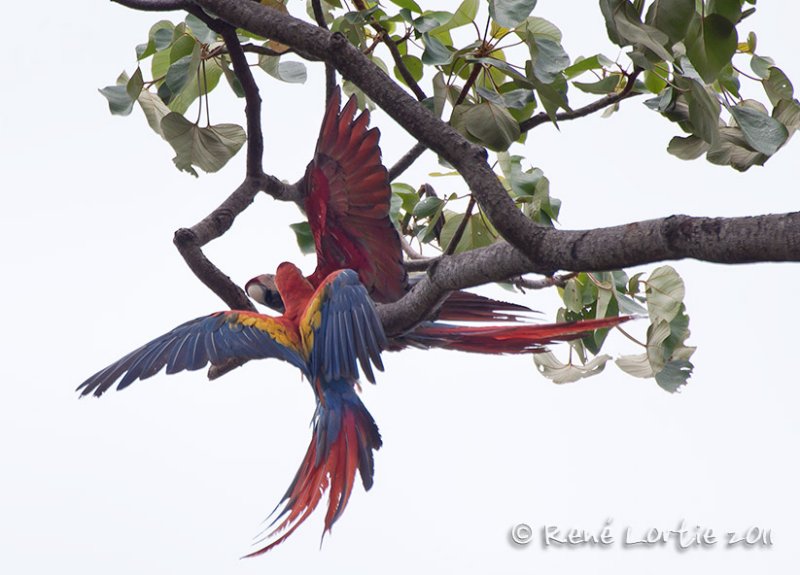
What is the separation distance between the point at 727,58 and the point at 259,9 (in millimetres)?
666

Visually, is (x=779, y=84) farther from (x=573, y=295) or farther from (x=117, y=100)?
(x=117, y=100)

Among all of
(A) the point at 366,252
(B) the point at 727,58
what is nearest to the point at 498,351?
(A) the point at 366,252

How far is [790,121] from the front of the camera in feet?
4.03

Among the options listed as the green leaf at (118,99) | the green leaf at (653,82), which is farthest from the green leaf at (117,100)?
the green leaf at (653,82)

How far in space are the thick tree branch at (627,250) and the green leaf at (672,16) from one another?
10.5 inches

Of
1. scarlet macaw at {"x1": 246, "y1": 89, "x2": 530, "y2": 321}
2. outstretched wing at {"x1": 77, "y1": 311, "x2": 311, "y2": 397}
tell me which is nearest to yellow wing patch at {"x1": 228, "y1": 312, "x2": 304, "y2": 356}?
outstretched wing at {"x1": 77, "y1": 311, "x2": 311, "y2": 397}

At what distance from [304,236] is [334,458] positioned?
0.44 m

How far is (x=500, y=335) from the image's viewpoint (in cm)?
142

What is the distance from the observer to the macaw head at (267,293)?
175cm

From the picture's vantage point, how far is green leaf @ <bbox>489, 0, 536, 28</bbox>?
3.76ft

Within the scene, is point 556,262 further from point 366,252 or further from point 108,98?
point 108,98

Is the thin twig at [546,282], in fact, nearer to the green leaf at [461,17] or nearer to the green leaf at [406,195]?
the green leaf at [406,195]

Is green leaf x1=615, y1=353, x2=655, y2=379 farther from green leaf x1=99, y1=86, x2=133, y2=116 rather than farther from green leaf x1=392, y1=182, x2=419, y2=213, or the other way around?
green leaf x1=99, y1=86, x2=133, y2=116

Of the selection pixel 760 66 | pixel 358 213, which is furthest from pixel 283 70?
pixel 760 66
